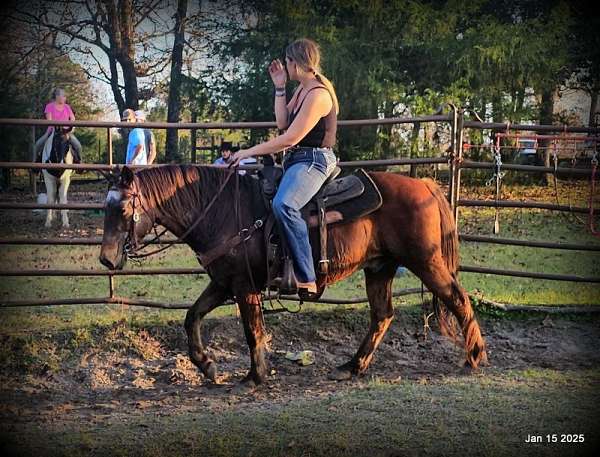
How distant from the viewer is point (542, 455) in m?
4.15

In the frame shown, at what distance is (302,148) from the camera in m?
5.32

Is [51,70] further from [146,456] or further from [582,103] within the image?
[146,456]

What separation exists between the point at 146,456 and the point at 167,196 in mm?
1886

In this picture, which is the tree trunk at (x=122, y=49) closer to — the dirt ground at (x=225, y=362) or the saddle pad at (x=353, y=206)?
the dirt ground at (x=225, y=362)

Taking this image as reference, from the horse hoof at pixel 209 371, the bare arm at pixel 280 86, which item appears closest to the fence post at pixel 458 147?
the bare arm at pixel 280 86

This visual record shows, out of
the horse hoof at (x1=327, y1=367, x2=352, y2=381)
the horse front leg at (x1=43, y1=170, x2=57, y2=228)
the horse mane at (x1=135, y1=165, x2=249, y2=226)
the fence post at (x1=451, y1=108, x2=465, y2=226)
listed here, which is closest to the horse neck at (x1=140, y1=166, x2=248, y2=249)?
the horse mane at (x1=135, y1=165, x2=249, y2=226)

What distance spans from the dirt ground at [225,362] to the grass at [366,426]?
6.8 inches

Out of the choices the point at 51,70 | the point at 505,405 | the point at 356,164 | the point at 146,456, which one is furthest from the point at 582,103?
the point at 146,456

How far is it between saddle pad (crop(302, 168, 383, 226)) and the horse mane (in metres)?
0.55

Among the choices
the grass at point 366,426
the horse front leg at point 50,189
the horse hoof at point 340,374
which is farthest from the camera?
the horse front leg at point 50,189

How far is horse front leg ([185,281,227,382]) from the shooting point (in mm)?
5527

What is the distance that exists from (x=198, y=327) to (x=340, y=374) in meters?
1.17

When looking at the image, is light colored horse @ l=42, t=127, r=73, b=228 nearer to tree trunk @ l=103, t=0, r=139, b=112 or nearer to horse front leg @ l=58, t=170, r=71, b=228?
horse front leg @ l=58, t=170, r=71, b=228

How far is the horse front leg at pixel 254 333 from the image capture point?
5.39 m
